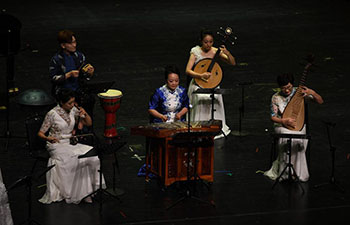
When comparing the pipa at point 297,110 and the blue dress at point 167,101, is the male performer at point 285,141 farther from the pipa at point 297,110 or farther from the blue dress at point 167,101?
the blue dress at point 167,101

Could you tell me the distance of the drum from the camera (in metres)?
11.0

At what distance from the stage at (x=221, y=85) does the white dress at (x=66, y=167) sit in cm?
16

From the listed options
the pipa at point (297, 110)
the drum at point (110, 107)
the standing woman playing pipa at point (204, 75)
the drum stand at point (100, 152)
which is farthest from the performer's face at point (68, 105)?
the pipa at point (297, 110)

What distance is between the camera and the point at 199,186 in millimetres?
9539

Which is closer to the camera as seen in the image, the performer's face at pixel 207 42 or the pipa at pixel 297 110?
the pipa at pixel 297 110

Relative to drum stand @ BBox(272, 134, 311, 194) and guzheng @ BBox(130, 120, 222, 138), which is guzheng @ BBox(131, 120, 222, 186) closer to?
guzheng @ BBox(130, 120, 222, 138)

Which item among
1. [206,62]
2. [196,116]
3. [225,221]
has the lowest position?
[225,221]

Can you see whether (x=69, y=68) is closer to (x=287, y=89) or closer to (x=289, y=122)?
(x=287, y=89)

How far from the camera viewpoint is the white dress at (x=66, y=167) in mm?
8930

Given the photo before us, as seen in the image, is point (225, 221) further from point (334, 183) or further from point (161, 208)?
point (334, 183)

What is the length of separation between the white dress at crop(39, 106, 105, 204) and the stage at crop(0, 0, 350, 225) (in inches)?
6.1

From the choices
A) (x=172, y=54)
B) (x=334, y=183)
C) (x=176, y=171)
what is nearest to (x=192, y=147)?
(x=176, y=171)

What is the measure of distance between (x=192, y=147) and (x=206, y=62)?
208 cm

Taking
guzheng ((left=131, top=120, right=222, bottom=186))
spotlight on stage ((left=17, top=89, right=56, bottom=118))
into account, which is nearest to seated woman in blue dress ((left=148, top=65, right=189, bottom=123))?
guzheng ((left=131, top=120, right=222, bottom=186))
